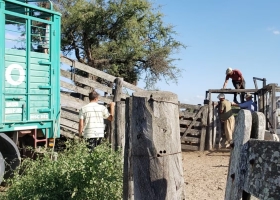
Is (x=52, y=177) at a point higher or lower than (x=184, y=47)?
lower

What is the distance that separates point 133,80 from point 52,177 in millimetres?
20853

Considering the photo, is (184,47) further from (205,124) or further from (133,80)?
(205,124)

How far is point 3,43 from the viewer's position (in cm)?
683

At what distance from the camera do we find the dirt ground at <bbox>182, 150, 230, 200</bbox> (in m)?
7.41

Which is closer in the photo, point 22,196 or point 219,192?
point 22,196

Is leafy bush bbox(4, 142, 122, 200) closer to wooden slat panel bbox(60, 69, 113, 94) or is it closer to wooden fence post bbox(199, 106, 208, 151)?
wooden slat panel bbox(60, 69, 113, 94)

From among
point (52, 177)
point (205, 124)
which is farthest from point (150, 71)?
point (52, 177)

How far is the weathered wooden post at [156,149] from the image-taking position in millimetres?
2688

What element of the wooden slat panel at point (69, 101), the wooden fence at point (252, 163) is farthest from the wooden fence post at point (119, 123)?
the wooden fence at point (252, 163)

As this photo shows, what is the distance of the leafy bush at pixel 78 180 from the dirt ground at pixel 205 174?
8.52 feet

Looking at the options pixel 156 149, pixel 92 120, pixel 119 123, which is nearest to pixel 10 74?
pixel 92 120

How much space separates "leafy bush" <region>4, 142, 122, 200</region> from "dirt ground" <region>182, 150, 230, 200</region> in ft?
8.52

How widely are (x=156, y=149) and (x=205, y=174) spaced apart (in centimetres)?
717

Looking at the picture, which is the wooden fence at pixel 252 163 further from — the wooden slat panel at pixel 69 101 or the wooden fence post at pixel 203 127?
the wooden fence post at pixel 203 127
